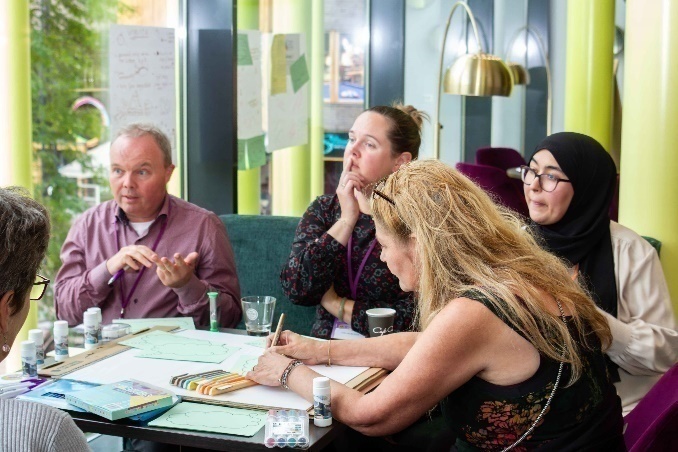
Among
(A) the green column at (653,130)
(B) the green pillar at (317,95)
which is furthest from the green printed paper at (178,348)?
(B) the green pillar at (317,95)

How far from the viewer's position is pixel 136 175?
3.35m

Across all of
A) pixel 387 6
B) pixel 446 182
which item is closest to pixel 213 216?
pixel 446 182

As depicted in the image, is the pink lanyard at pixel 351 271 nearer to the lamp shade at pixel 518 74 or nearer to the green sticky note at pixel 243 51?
the green sticky note at pixel 243 51

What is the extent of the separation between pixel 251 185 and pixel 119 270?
2.41m

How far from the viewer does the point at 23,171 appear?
3.75 meters

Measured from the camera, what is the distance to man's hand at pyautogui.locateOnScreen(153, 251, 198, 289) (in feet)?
9.98

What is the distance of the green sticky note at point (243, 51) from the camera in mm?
4946

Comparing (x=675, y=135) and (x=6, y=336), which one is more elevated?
(x=675, y=135)

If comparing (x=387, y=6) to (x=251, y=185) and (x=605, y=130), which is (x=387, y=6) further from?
(x=251, y=185)

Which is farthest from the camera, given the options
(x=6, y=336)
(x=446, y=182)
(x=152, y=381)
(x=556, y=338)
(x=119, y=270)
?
(x=119, y=270)

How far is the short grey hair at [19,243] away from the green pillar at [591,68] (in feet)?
18.9

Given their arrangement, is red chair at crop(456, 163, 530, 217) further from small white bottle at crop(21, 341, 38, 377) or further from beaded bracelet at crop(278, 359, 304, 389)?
small white bottle at crop(21, 341, 38, 377)

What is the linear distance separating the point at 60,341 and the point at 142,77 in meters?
2.18

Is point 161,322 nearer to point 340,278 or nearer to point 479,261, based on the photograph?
point 340,278
